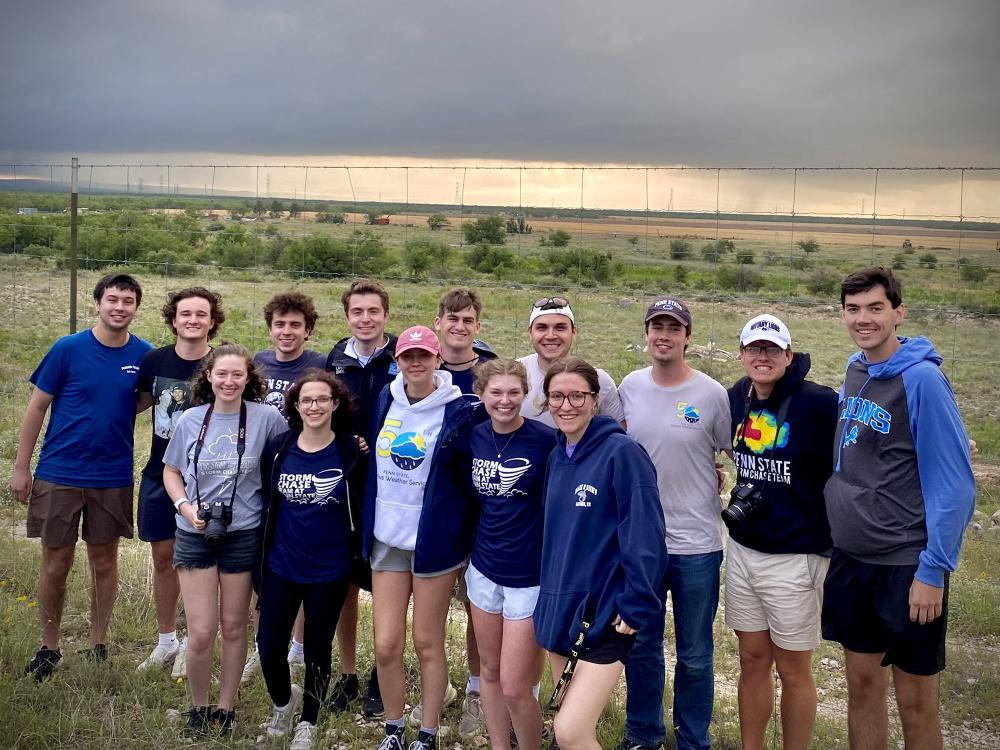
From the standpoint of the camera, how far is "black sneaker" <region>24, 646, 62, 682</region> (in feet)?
14.9

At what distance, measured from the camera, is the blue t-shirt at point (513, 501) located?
365 cm

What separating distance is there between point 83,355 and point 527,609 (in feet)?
9.44

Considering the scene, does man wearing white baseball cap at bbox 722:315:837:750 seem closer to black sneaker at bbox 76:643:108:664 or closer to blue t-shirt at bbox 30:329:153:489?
blue t-shirt at bbox 30:329:153:489

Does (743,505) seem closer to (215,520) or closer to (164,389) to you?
(215,520)

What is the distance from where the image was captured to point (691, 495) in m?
3.80

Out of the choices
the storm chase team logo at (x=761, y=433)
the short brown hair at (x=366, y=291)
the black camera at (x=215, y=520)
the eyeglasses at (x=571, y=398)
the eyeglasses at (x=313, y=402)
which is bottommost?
the black camera at (x=215, y=520)

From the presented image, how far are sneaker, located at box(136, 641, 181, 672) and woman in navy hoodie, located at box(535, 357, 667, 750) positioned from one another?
2500 millimetres

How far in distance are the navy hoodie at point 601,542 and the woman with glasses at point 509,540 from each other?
16 cm

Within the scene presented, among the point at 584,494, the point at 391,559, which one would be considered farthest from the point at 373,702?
the point at 584,494

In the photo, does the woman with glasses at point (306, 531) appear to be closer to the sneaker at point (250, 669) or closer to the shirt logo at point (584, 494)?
the sneaker at point (250, 669)

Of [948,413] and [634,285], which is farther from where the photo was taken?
[634,285]

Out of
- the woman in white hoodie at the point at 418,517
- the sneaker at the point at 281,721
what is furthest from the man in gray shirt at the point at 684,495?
the sneaker at the point at 281,721

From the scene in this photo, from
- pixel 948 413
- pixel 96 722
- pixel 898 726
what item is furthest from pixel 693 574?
pixel 96 722

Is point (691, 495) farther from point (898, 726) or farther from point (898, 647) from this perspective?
point (898, 726)
